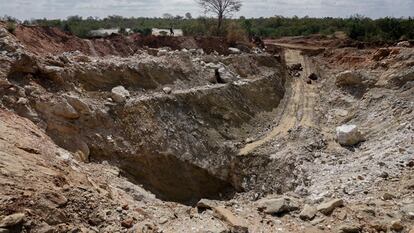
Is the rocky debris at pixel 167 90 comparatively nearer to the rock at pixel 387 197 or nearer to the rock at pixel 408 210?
Result: the rock at pixel 387 197

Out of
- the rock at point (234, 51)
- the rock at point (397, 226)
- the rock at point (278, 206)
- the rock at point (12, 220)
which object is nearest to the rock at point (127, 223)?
the rock at point (12, 220)

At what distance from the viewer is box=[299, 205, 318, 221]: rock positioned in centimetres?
943

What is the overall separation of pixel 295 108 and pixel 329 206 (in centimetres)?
1111

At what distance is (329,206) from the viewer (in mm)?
9656

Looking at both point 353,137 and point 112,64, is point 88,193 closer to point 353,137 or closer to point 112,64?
point 112,64

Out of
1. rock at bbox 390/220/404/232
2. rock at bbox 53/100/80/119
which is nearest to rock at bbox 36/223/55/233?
rock at bbox 53/100/80/119

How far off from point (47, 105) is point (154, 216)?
5454mm

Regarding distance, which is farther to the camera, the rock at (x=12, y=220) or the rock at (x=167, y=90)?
the rock at (x=167, y=90)

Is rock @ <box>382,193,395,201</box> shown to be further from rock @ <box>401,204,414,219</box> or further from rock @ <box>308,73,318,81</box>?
rock @ <box>308,73,318,81</box>

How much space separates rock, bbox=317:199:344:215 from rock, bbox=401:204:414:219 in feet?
4.45

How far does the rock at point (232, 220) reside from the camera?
830 cm

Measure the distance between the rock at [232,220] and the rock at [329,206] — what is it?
7.09 feet

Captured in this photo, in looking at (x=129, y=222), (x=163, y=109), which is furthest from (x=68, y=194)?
(x=163, y=109)

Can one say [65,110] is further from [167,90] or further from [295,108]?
[295,108]
